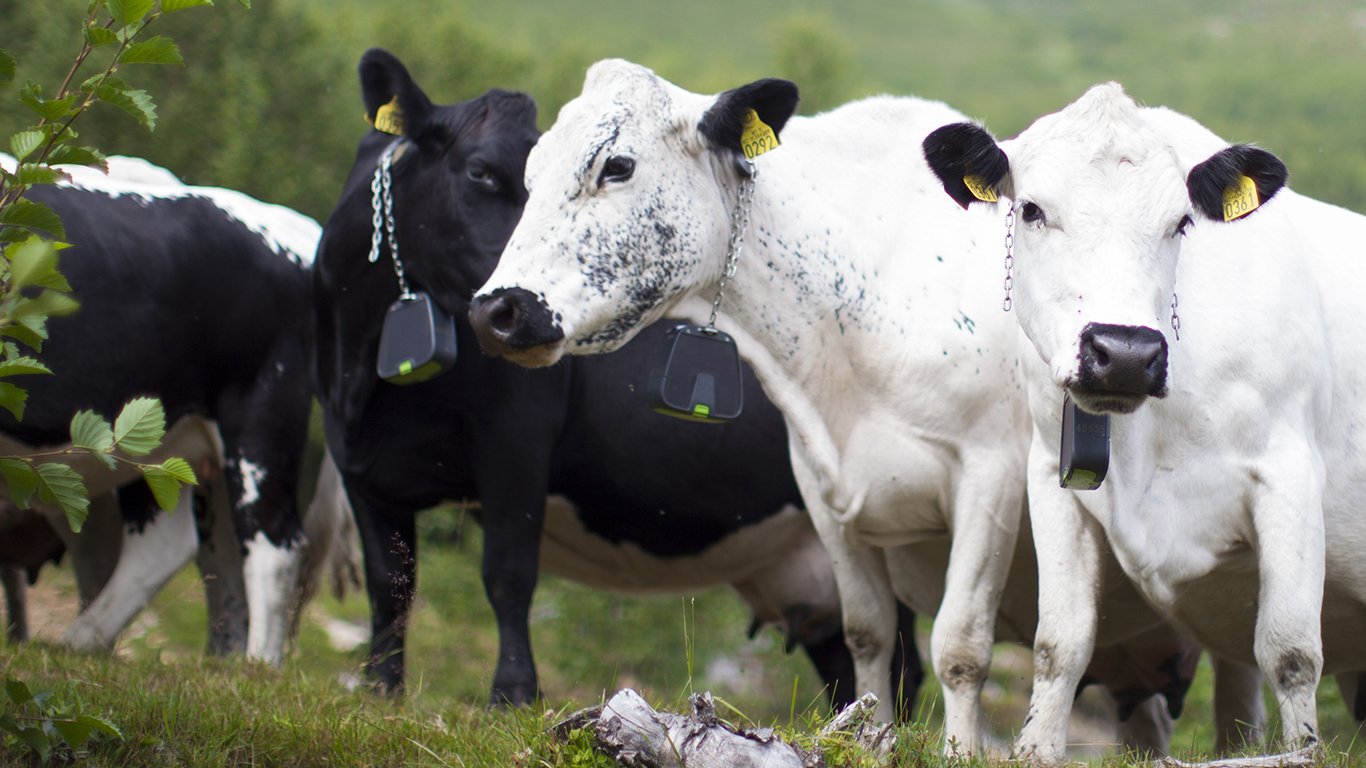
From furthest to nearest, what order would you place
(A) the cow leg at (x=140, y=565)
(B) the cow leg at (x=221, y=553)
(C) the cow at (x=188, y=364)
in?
(B) the cow leg at (x=221, y=553) < (A) the cow leg at (x=140, y=565) < (C) the cow at (x=188, y=364)

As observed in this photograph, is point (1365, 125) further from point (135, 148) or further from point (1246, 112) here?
point (135, 148)

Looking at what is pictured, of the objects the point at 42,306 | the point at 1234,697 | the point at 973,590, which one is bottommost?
the point at 1234,697

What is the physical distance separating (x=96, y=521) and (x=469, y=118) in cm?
328

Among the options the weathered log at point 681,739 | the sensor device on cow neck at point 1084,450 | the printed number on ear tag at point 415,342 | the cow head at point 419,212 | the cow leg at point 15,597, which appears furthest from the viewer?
the cow leg at point 15,597

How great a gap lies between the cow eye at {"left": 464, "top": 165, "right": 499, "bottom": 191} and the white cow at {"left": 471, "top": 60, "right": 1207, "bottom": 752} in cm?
72

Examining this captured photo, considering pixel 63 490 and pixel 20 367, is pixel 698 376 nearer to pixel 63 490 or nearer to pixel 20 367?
pixel 63 490

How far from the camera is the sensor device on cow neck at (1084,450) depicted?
14.4 ft

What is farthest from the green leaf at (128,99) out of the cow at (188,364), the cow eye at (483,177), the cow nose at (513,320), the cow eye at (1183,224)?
the cow at (188,364)

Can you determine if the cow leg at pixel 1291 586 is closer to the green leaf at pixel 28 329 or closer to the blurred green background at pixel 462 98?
the blurred green background at pixel 462 98

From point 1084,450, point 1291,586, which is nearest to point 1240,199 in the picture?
point 1084,450

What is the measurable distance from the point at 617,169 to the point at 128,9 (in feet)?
6.25

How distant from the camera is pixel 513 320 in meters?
4.94

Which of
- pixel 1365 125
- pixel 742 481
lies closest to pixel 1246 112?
pixel 1365 125

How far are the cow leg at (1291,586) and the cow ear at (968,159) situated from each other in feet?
3.77
